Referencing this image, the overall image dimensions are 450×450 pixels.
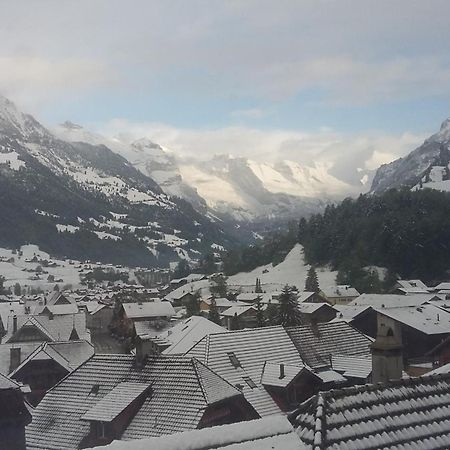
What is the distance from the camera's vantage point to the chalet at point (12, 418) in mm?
24703

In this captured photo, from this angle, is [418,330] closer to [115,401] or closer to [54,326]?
[54,326]

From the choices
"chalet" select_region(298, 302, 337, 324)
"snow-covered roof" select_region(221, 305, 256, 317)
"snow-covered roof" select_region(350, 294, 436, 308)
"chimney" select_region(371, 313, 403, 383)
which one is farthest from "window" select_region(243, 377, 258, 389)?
"snow-covered roof" select_region(221, 305, 256, 317)

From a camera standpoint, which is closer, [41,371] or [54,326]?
[41,371]

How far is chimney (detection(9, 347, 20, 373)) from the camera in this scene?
132ft

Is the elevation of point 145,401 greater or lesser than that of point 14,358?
greater

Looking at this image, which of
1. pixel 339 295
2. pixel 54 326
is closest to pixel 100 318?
pixel 54 326

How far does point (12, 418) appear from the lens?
24.9m

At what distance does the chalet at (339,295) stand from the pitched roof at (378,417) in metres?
93.7

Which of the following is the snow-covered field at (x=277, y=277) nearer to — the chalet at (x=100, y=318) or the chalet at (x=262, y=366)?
the chalet at (x=100, y=318)

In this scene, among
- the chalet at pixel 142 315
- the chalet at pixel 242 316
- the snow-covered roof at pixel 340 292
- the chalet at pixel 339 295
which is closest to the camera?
the chalet at pixel 242 316

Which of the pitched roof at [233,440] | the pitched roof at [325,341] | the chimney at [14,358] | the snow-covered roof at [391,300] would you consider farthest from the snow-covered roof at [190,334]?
the snow-covered roof at [391,300]

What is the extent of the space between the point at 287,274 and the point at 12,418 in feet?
403

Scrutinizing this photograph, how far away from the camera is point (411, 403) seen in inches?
435

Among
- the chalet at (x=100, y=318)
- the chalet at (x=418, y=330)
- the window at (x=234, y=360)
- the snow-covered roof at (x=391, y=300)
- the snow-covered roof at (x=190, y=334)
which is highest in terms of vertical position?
the window at (x=234, y=360)
